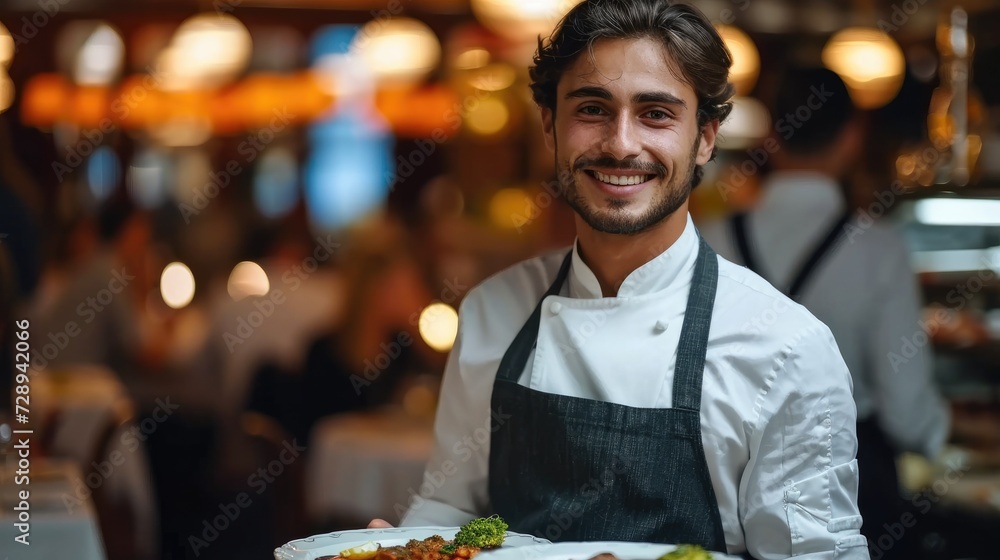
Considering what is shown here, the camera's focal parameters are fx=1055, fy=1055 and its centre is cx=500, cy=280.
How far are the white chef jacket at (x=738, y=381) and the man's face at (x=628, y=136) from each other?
0.46ft

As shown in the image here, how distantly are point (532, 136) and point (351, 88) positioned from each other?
1.86 m

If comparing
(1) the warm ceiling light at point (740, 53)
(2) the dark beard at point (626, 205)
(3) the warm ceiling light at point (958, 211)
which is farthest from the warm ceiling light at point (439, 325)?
(2) the dark beard at point (626, 205)

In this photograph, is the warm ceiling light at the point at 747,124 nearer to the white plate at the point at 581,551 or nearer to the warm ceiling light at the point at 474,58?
the warm ceiling light at the point at 474,58

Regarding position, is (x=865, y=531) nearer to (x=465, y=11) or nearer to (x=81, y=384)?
(x=81, y=384)

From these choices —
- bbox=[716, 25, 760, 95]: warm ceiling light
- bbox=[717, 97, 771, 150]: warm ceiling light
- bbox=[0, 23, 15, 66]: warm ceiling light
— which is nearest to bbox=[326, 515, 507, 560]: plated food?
bbox=[0, 23, 15, 66]: warm ceiling light

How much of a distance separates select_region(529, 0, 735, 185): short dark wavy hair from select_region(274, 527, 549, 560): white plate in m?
0.77

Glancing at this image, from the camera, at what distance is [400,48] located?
7355 millimetres

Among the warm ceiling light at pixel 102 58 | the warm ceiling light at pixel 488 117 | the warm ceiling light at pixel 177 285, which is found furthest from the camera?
the warm ceiling light at pixel 102 58

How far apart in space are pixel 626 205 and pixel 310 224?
8.13 metres

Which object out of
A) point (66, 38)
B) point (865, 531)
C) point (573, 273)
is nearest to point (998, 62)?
point (865, 531)

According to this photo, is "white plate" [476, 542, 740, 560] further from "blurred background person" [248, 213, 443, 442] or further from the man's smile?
"blurred background person" [248, 213, 443, 442]

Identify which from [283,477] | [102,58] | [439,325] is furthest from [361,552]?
[102,58]

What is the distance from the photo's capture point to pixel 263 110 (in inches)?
340

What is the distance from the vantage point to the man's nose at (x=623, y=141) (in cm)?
169
